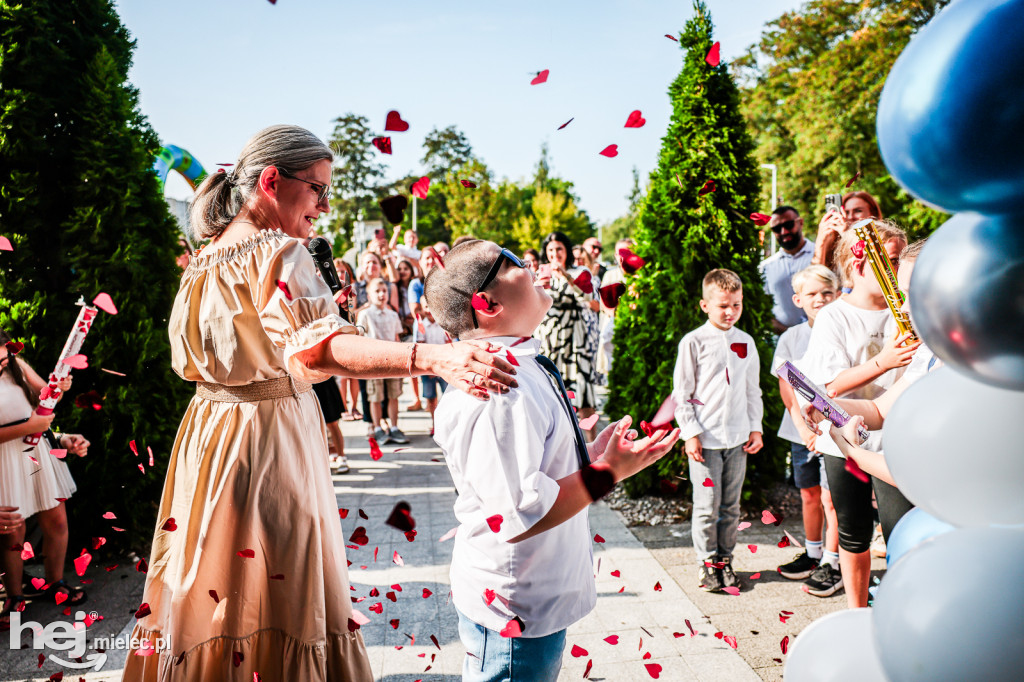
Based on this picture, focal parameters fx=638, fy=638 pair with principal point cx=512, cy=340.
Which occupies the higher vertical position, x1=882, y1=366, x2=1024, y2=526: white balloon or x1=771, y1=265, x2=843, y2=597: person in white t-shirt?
x1=882, y1=366, x2=1024, y2=526: white balloon

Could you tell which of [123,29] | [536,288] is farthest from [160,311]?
[536,288]

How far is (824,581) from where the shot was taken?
4047 mm

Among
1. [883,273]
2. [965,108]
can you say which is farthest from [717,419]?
[965,108]

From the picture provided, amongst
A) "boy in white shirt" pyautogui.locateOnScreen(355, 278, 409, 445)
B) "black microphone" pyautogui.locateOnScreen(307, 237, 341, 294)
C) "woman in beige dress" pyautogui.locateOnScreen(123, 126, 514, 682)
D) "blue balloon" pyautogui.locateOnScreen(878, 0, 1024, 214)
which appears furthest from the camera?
"boy in white shirt" pyautogui.locateOnScreen(355, 278, 409, 445)

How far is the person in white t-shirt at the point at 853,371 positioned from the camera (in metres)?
3.30

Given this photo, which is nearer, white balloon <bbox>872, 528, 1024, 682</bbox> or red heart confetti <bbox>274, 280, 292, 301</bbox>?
white balloon <bbox>872, 528, 1024, 682</bbox>

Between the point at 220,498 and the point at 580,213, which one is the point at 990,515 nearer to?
the point at 220,498

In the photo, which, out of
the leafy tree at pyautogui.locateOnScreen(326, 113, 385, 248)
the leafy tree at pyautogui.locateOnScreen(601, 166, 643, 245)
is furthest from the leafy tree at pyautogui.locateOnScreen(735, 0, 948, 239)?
the leafy tree at pyautogui.locateOnScreen(601, 166, 643, 245)

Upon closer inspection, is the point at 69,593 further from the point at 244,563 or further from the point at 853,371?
the point at 853,371

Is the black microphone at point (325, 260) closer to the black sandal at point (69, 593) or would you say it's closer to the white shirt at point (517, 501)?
the white shirt at point (517, 501)

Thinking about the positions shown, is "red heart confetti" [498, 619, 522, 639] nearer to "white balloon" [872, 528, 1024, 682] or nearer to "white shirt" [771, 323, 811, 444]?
"white balloon" [872, 528, 1024, 682]

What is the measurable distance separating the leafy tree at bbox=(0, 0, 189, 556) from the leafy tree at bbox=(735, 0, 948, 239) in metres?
20.2

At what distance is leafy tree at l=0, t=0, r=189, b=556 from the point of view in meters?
4.47

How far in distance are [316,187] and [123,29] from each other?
4003mm
